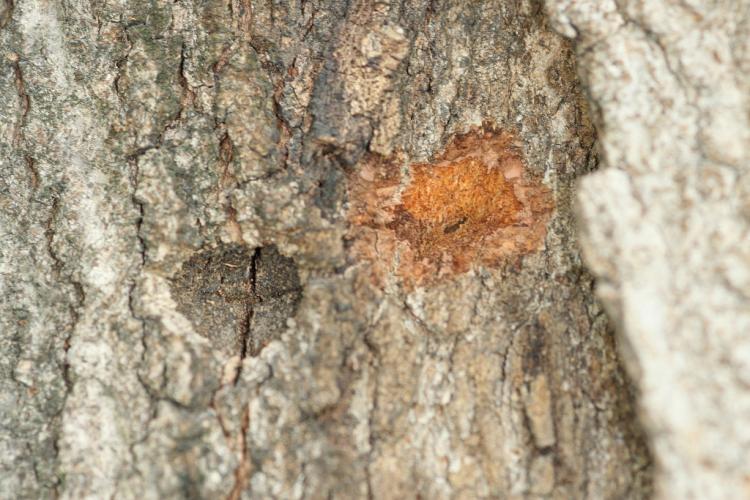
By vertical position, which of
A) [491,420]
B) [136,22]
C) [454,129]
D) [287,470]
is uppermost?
[136,22]

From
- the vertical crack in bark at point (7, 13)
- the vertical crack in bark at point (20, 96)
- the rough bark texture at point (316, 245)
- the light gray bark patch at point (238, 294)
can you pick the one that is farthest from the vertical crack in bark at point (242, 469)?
the vertical crack in bark at point (7, 13)

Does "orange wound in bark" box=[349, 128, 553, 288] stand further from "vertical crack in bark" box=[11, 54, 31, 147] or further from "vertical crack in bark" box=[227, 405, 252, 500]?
"vertical crack in bark" box=[11, 54, 31, 147]

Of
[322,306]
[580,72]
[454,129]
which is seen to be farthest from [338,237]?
[580,72]

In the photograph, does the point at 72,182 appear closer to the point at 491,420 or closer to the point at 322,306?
the point at 322,306

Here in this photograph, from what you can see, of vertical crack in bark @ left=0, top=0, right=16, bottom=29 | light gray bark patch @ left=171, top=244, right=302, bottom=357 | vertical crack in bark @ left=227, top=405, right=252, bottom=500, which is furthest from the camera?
vertical crack in bark @ left=0, top=0, right=16, bottom=29

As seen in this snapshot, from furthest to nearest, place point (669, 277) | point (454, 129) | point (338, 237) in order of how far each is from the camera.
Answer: point (454, 129) < point (338, 237) < point (669, 277)

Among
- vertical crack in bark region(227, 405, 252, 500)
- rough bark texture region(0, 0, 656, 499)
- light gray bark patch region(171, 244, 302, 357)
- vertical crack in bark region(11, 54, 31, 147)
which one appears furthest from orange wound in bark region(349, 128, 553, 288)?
vertical crack in bark region(11, 54, 31, 147)
